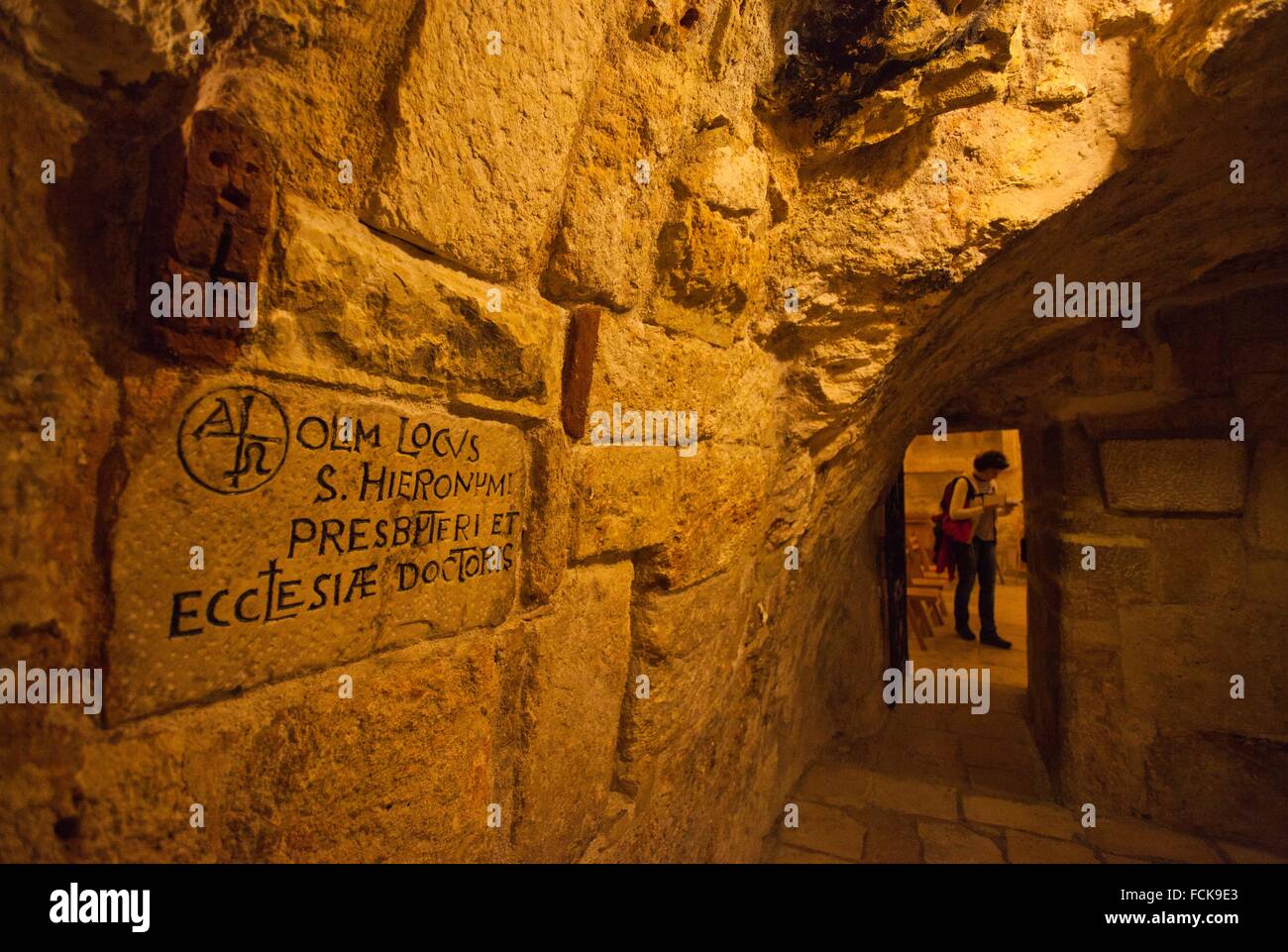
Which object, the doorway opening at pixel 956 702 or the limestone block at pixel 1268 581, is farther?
the doorway opening at pixel 956 702

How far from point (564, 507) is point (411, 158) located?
0.55 m

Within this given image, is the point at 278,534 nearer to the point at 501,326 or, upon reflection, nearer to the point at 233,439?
the point at 233,439

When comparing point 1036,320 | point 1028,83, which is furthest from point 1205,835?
point 1028,83

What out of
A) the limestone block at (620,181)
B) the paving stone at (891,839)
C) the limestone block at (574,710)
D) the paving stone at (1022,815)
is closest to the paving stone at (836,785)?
the paving stone at (891,839)

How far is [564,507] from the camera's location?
1.03 meters

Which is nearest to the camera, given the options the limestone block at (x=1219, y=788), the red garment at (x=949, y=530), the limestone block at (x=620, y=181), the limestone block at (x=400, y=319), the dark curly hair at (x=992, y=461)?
the limestone block at (x=400, y=319)

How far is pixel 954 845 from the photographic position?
2.20 m

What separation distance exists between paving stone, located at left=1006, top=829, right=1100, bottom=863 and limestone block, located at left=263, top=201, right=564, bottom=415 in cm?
244
